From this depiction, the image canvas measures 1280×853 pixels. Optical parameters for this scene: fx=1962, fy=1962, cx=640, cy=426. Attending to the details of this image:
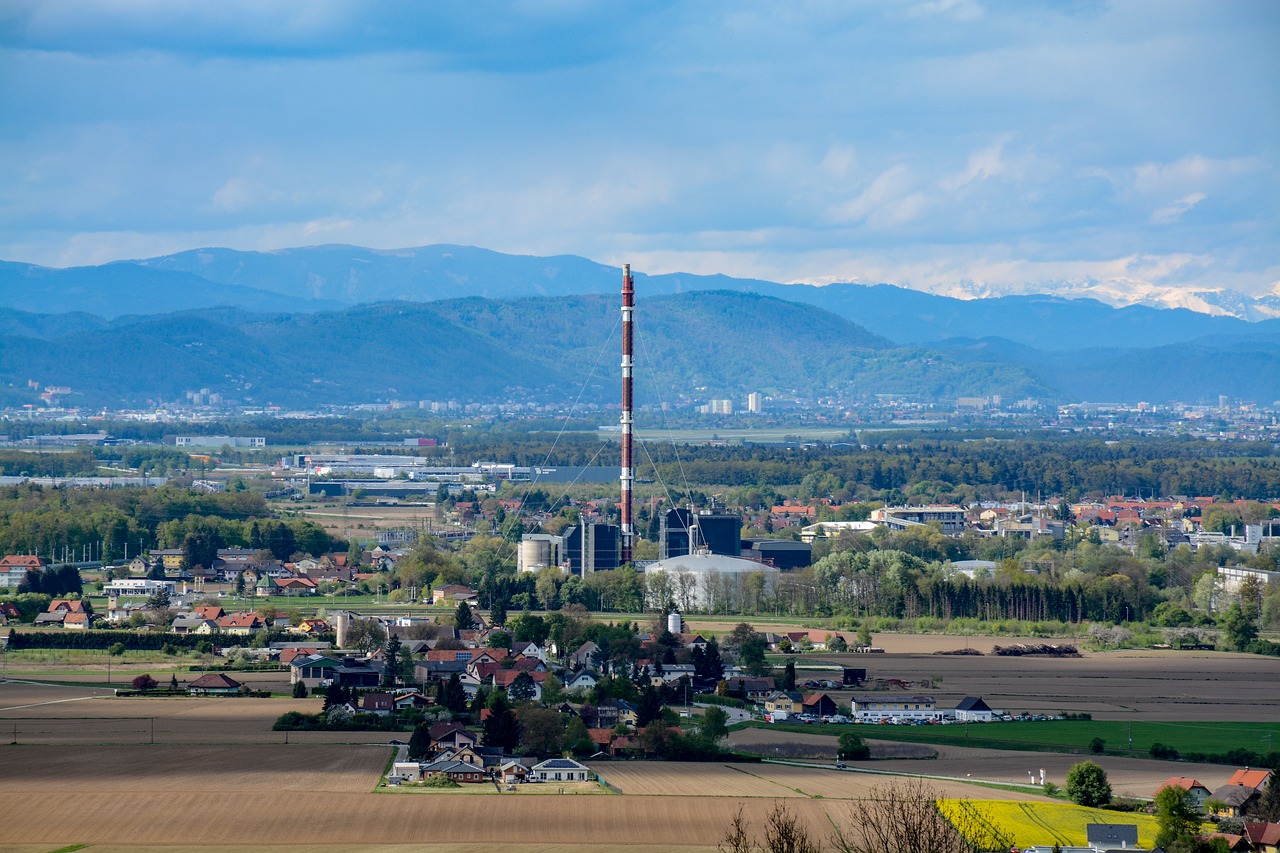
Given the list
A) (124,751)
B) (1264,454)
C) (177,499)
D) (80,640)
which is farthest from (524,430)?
(124,751)

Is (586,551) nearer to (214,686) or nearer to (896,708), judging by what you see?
(214,686)

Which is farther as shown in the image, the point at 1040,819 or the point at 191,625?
the point at 191,625

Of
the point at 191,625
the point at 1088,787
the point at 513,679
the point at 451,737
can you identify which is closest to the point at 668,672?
the point at 513,679

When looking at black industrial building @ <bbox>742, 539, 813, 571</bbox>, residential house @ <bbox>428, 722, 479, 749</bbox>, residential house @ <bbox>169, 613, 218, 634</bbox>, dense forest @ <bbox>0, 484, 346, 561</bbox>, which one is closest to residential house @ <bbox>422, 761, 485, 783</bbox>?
residential house @ <bbox>428, 722, 479, 749</bbox>

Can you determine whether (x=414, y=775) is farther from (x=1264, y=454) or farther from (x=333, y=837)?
(x=1264, y=454)

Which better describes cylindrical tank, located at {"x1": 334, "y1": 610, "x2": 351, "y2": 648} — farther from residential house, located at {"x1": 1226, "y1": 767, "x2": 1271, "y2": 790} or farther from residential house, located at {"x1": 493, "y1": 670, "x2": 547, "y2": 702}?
residential house, located at {"x1": 1226, "y1": 767, "x2": 1271, "y2": 790}

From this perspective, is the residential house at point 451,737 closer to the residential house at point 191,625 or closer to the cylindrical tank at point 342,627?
the cylindrical tank at point 342,627
